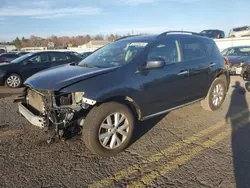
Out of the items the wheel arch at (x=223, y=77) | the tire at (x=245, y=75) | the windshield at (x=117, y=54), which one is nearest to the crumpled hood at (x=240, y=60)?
the tire at (x=245, y=75)

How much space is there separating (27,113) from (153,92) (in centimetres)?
201

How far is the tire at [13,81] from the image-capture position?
28.9 feet

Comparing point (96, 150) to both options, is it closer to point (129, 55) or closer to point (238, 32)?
point (129, 55)

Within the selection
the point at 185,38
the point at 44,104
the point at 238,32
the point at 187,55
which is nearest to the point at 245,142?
the point at 187,55

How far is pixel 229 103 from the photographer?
5.97 metres

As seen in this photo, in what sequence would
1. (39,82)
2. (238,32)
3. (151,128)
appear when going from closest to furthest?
(39,82) < (151,128) < (238,32)

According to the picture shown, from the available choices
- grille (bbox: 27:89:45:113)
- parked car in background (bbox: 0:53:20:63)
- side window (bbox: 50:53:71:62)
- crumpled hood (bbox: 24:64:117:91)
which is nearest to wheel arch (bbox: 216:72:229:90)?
crumpled hood (bbox: 24:64:117:91)

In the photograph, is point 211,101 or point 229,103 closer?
point 211,101

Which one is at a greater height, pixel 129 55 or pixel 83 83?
pixel 129 55

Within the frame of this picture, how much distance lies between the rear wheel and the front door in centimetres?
695

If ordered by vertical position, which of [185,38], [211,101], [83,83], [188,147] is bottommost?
[188,147]

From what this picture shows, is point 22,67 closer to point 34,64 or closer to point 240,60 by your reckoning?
point 34,64

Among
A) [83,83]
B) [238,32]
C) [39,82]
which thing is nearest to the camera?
[83,83]

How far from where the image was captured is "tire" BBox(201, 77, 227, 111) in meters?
5.15
